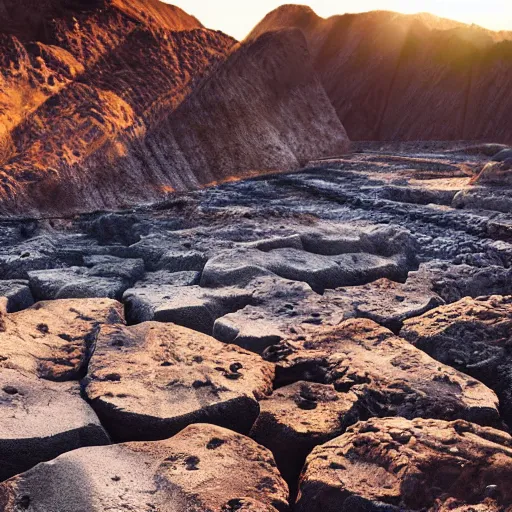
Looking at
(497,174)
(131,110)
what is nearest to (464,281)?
(497,174)

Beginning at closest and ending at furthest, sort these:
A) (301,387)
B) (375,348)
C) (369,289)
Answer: (301,387)
(375,348)
(369,289)

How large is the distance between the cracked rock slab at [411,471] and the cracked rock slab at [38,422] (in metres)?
0.78

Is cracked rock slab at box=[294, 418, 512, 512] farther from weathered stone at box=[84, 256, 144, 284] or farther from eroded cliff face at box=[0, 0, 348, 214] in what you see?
eroded cliff face at box=[0, 0, 348, 214]

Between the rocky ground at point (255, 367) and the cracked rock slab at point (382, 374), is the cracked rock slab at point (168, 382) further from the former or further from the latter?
the cracked rock slab at point (382, 374)

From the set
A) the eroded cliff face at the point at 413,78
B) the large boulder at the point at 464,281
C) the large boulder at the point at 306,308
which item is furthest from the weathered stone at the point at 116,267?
the eroded cliff face at the point at 413,78

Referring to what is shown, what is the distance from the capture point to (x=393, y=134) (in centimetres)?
2069

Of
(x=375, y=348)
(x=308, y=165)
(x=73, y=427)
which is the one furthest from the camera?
(x=308, y=165)

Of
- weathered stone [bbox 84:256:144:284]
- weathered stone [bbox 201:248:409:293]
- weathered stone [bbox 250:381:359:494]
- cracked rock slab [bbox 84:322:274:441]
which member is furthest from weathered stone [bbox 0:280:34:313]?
weathered stone [bbox 250:381:359:494]

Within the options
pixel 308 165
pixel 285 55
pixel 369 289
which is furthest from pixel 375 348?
pixel 285 55

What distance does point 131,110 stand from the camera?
28.9ft

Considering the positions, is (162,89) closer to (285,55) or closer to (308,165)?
(308,165)

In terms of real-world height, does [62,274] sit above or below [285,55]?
below

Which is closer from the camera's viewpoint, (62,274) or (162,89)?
(62,274)

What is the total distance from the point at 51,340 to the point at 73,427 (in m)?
0.87
